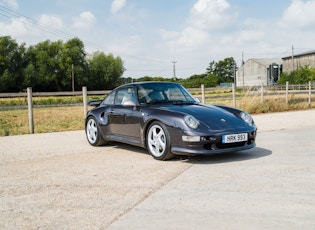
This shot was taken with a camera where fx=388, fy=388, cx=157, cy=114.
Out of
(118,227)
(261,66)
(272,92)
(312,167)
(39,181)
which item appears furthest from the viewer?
(261,66)

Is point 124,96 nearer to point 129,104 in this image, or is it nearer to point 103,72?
point 129,104

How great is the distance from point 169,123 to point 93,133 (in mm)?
2566

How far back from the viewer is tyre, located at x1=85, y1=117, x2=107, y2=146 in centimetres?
768

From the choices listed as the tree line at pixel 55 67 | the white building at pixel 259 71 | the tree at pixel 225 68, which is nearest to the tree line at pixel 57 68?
the tree line at pixel 55 67

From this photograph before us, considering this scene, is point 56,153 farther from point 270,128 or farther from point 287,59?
point 287,59

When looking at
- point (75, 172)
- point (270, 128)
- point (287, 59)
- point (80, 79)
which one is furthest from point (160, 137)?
point (287, 59)

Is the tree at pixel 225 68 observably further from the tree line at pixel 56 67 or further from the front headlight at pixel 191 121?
the front headlight at pixel 191 121

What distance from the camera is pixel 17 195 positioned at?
421 centimetres

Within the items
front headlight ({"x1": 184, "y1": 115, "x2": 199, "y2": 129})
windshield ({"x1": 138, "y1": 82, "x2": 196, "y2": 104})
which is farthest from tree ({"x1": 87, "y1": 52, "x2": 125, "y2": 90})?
front headlight ({"x1": 184, "y1": 115, "x2": 199, "y2": 129})

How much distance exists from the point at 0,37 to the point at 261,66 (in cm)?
5503

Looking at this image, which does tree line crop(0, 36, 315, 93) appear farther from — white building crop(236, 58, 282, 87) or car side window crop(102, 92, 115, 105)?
car side window crop(102, 92, 115, 105)

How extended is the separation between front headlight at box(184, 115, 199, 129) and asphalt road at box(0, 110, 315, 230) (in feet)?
1.86

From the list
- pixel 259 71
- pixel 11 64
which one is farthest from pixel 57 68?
pixel 259 71

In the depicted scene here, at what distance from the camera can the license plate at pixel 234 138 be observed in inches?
223
